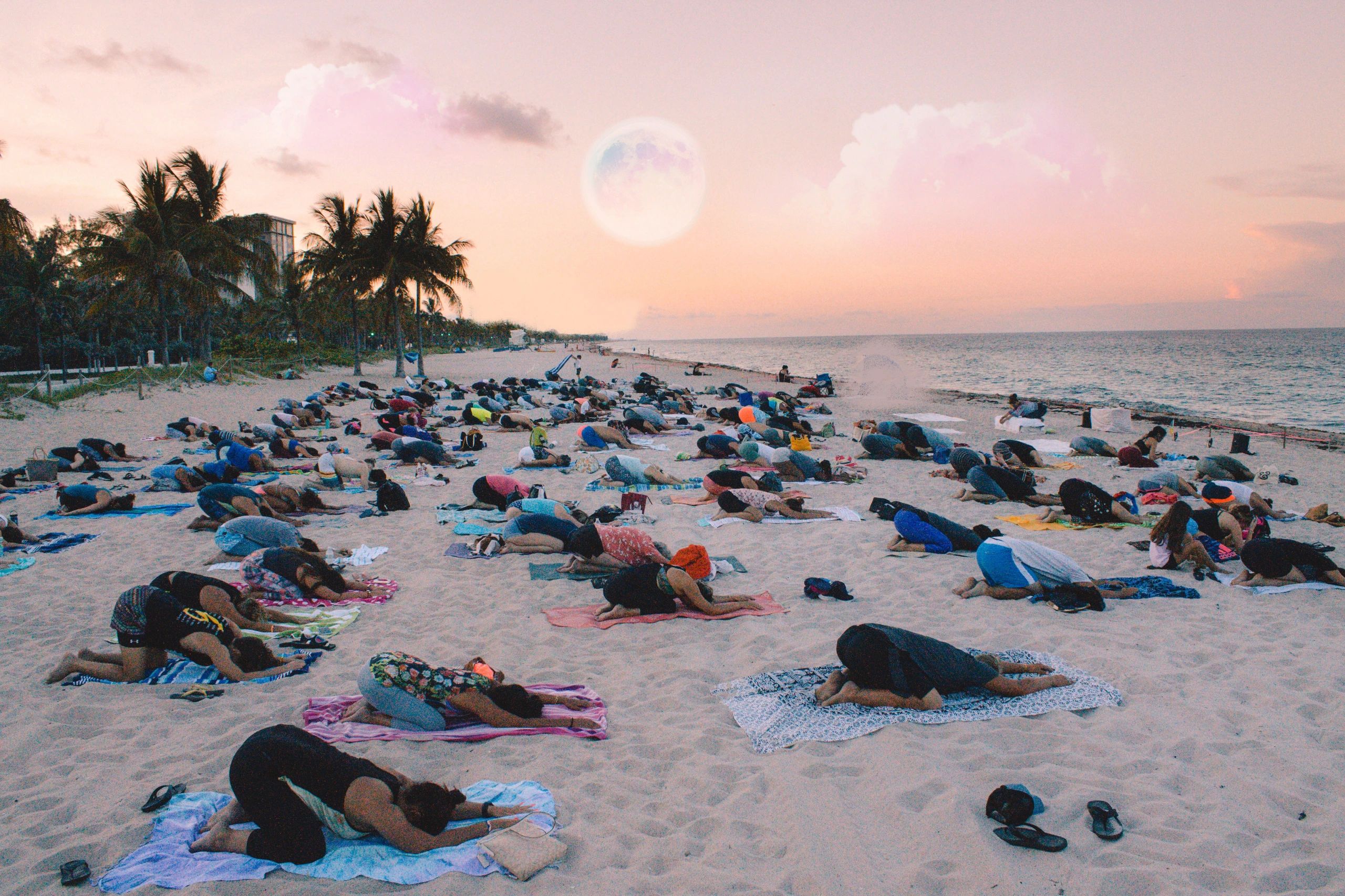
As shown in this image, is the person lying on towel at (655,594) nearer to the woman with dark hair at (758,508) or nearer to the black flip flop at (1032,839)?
the black flip flop at (1032,839)

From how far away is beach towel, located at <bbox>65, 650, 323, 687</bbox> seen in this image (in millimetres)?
4629

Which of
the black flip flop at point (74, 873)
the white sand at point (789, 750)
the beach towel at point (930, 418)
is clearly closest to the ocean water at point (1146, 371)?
the beach towel at point (930, 418)

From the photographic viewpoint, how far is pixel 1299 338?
112 meters

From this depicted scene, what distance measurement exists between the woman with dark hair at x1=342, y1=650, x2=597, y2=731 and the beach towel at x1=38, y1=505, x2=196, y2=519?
23.0ft

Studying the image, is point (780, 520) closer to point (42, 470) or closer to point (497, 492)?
point (497, 492)

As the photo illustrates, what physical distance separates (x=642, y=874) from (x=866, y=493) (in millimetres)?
8779

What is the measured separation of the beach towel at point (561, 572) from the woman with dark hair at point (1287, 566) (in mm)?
4503

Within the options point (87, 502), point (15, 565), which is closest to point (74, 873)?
point (15, 565)

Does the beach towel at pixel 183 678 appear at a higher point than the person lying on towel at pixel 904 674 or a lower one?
lower

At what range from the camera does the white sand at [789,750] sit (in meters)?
3.04

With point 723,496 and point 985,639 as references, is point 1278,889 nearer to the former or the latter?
point 985,639

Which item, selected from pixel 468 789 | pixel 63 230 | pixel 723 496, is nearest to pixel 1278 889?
pixel 468 789

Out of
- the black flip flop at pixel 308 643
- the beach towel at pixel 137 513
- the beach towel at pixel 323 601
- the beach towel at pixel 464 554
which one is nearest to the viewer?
the black flip flop at pixel 308 643

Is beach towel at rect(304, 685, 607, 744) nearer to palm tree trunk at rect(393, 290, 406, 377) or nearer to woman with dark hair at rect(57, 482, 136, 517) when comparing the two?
woman with dark hair at rect(57, 482, 136, 517)
